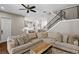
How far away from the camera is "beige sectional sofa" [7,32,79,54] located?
1.64 meters

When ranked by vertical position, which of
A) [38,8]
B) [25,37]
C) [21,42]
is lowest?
[21,42]

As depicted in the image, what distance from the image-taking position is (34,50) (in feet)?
5.65

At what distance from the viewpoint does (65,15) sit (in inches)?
71.6

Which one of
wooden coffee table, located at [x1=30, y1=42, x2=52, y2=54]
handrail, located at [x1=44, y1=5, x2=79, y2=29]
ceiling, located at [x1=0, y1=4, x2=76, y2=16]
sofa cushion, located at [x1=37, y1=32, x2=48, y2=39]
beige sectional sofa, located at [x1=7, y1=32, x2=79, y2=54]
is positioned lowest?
wooden coffee table, located at [x1=30, y1=42, x2=52, y2=54]

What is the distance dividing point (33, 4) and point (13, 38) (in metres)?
0.86

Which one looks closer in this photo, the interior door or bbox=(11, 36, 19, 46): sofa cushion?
bbox=(11, 36, 19, 46): sofa cushion

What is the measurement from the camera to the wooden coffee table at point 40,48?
66.6 inches

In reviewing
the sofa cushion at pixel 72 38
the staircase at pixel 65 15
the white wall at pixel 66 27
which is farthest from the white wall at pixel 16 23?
the sofa cushion at pixel 72 38

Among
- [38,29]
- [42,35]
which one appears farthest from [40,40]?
[38,29]

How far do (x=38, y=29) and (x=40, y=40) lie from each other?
258 mm

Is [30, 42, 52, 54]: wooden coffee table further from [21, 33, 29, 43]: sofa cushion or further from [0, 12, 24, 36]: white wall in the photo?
[0, 12, 24, 36]: white wall

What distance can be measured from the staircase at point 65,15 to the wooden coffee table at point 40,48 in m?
0.37

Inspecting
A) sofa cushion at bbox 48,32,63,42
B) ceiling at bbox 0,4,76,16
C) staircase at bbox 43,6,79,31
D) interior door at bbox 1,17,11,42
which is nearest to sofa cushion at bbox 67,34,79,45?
sofa cushion at bbox 48,32,63,42

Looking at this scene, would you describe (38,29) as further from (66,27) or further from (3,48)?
(3,48)
